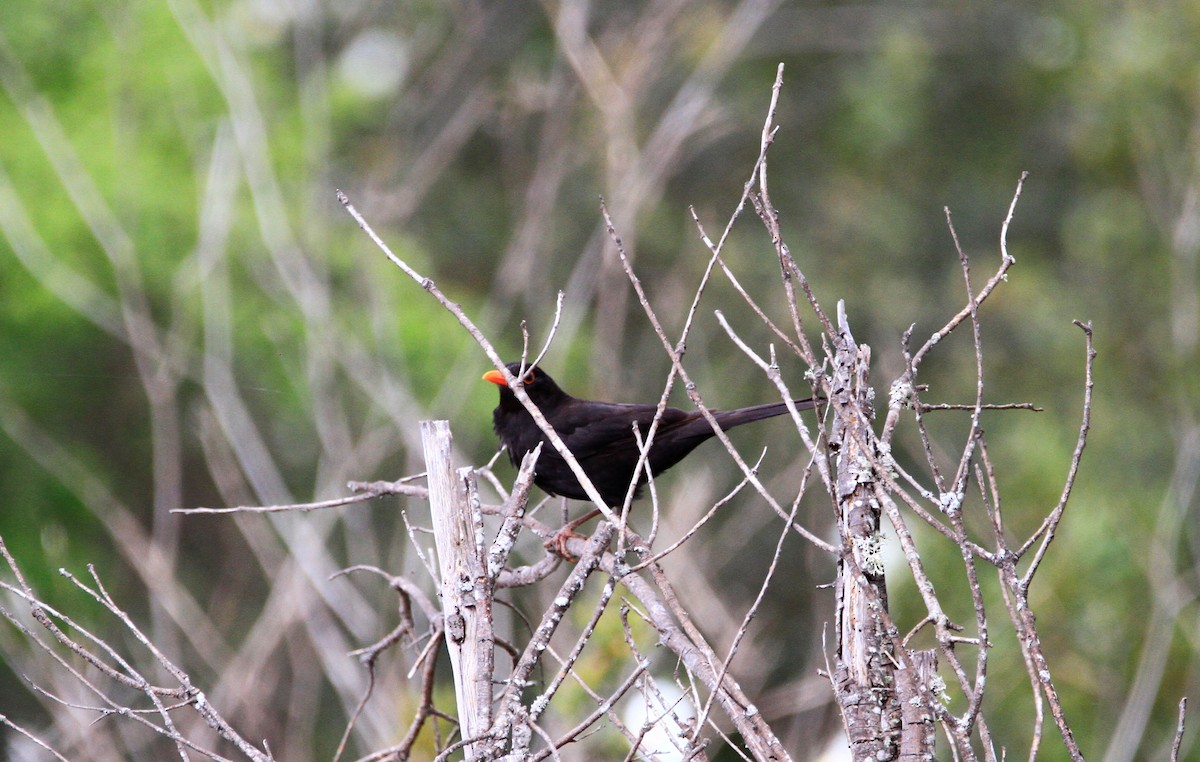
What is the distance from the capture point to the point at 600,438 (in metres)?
5.82

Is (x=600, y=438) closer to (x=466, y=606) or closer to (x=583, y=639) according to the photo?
(x=466, y=606)

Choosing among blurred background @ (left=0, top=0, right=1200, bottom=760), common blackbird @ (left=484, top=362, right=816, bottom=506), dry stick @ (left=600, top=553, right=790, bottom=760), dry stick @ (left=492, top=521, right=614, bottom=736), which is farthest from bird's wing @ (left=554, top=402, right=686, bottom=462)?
dry stick @ (left=492, top=521, right=614, bottom=736)

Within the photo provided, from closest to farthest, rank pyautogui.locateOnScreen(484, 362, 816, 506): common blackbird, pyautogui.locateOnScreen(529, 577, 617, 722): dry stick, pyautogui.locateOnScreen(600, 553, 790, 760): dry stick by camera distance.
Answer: pyautogui.locateOnScreen(529, 577, 617, 722): dry stick
pyautogui.locateOnScreen(600, 553, 790, 760): dry stick
pyautogui.locateOnScreen(484, 362, 816, 506): common blackbird

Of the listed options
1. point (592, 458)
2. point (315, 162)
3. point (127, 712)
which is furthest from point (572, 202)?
point (127, 712)

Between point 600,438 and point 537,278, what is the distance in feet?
25.3

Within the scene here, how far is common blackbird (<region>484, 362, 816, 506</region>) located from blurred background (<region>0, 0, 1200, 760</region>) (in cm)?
252

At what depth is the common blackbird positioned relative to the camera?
17.9 feet

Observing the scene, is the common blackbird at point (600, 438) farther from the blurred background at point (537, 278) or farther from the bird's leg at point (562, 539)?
the blurred background at point (537, 278)

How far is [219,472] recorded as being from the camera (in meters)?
9.66

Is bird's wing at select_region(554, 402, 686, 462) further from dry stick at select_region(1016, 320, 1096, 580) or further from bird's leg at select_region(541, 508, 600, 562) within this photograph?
dry stick at select_region(1016, 320, 1096, 580)

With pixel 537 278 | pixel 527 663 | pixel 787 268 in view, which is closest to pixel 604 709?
pixel 527 663

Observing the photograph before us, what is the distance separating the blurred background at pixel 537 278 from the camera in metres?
9.57

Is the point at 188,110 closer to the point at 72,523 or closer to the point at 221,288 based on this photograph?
the point at 221,288

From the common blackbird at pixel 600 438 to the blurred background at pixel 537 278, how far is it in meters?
2.52
